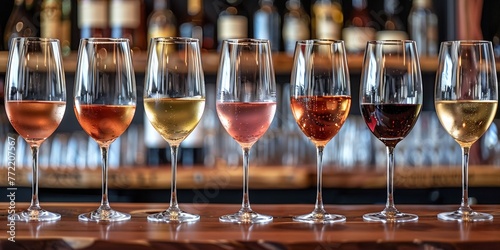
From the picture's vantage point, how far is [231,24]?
2.60 meters

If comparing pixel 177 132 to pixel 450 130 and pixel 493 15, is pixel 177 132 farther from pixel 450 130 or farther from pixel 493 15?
pixel 493 15

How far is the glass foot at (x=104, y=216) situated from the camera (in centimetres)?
95

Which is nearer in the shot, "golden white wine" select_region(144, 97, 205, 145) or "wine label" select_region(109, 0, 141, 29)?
"golden white wine" select_region(144, 97, 205, 145)

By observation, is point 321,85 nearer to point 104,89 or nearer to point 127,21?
point 104,89

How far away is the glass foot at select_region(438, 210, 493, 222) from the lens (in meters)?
0.96

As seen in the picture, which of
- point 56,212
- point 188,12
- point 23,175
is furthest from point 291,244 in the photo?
point 188,12

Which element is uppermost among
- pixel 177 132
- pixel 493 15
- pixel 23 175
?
pixel 493 15

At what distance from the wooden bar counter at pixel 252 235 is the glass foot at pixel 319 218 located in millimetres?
12

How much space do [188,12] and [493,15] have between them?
40.4 inches

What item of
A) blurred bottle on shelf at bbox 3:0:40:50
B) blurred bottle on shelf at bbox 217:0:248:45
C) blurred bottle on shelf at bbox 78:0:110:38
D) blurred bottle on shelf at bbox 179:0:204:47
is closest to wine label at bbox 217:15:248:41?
blurred bottle on shelf at bbox 217:0:248:45

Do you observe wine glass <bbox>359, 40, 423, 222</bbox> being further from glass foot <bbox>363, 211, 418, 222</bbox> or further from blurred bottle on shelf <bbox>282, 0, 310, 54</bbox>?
blurred bottle on shelf <bbox>282, 0, 310, 54</bbox>

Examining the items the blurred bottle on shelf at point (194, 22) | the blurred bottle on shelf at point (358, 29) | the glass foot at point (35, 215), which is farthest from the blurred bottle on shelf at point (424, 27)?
the glass foot at point (35, 215)

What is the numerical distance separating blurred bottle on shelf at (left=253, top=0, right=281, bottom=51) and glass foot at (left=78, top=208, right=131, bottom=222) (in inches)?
67.9

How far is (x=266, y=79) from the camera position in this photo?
3.29 feet
